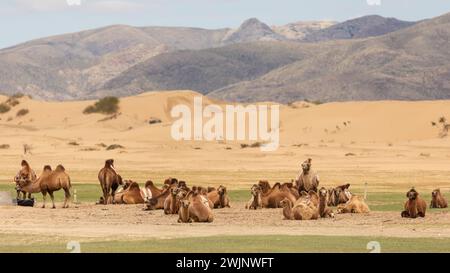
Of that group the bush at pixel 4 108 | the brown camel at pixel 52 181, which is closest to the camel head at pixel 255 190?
the brown camel at pixel 52 181

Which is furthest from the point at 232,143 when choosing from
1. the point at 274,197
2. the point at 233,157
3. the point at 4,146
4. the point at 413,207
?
the point at 413,207

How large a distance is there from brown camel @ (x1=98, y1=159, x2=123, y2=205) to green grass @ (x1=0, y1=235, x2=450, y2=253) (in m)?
12.1

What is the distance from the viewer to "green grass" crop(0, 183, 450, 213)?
3356cm

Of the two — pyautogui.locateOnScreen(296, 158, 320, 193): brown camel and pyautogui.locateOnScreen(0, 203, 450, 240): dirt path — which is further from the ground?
pyautogui.locateOnScreen(296, 158, 320, 193): brown camel

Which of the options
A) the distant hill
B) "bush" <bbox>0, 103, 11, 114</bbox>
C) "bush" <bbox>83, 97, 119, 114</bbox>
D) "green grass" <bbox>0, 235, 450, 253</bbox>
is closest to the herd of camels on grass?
"green grass" <bbox>0, 235, 450, 253</bbox>

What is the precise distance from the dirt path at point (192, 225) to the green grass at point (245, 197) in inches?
141

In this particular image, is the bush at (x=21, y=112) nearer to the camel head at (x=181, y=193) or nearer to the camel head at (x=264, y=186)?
the camel head at (x=264, y=186)

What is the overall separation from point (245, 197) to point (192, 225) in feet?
42.5

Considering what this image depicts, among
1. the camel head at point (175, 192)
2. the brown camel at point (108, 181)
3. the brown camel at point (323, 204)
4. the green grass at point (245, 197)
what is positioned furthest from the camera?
the brown camel at point (108, 181)

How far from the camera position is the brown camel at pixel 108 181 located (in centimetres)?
3378

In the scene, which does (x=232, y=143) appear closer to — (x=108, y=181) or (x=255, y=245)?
(x=108, y=181)

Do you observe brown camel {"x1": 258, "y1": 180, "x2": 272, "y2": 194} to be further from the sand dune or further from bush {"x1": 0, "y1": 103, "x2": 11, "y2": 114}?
bush {"x1": 0, "y1": 103, "x2": 11, "y2": 114}
